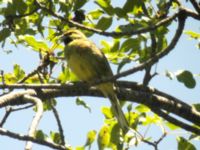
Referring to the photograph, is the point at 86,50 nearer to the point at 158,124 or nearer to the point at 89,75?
the point at 89,75

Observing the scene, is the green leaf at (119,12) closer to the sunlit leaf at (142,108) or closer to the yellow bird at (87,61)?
the sunlit leaf at (142,108)

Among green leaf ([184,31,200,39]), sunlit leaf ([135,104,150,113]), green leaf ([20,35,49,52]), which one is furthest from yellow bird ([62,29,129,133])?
green leaf ([184,31,200,39])

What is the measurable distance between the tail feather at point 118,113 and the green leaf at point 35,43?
689 mm

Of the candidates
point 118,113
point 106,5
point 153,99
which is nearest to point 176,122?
point 153,99

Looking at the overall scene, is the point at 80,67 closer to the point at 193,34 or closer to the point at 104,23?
the point at 193,34

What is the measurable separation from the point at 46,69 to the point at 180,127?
1079 mm

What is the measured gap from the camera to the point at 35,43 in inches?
137

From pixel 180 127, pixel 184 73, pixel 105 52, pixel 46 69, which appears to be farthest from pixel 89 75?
pixel 184 73

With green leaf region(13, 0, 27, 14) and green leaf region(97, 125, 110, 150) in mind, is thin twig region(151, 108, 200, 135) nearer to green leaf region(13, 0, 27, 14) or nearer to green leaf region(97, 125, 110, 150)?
green leaf region(97, 125, 110, 150)

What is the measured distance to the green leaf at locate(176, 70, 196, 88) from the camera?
299cm

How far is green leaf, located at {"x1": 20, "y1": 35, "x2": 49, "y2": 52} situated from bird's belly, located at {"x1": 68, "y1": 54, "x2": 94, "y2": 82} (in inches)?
23.0

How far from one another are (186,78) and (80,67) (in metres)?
1.48

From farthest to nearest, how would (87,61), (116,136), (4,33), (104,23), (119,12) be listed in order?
(87,61), (116,136), (104,23), (4,33), (119,12)

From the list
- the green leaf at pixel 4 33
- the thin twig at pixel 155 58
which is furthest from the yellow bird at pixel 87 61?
the green leaf at pixel 4 33
